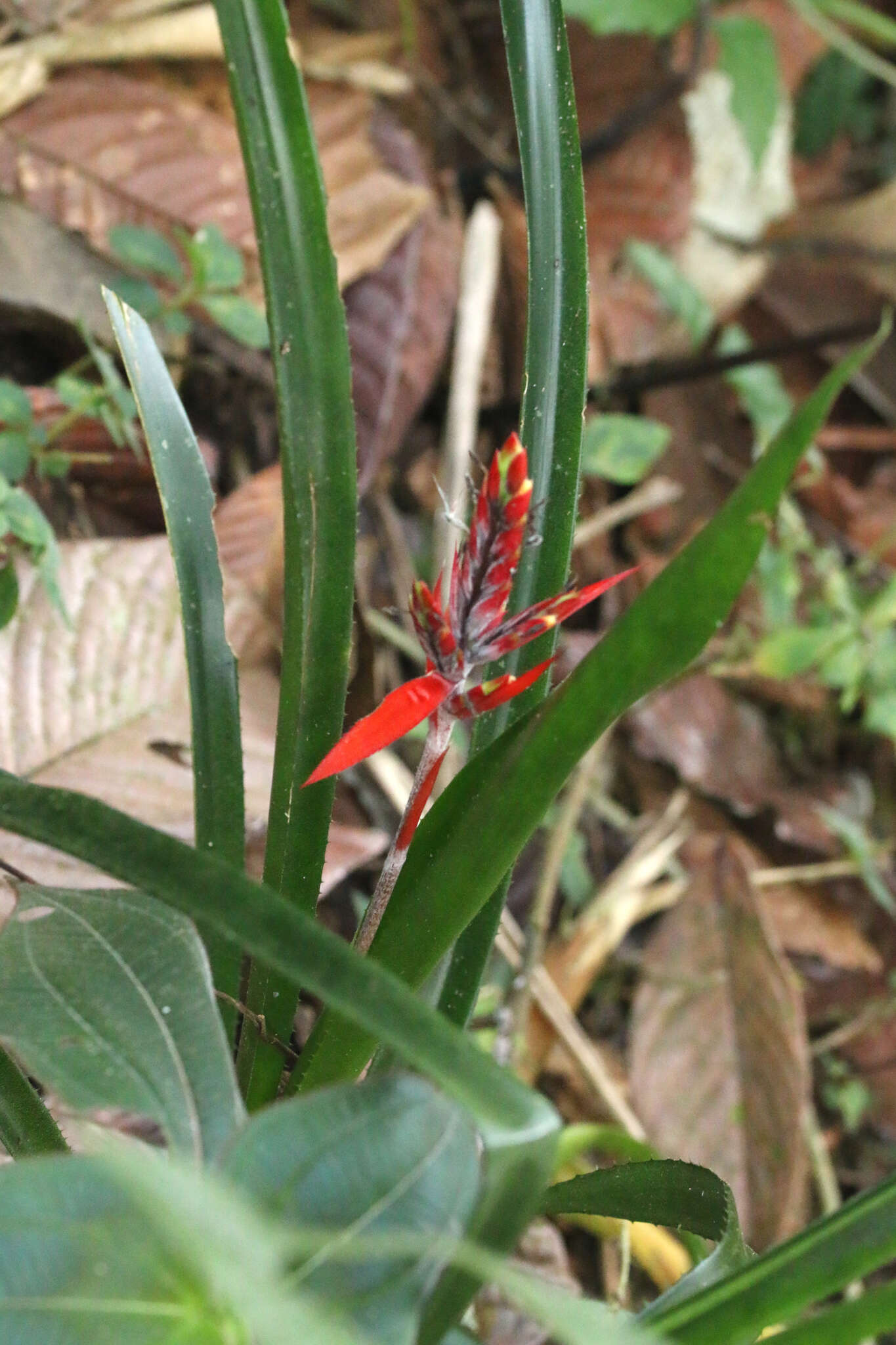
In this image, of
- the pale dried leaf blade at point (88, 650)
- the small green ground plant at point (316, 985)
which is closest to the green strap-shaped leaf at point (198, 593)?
the small green ground plant at point (316, 985)

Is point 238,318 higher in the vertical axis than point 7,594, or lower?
higher

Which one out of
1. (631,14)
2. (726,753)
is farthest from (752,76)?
(726,753)

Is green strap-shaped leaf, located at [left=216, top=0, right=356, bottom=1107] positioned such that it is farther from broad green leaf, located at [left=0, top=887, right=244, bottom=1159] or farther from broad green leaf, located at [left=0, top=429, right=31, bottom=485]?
broad green leaf, located at [left=0, top=429, right=31, bottom=485]

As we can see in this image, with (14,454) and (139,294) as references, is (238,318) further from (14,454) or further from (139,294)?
(14,454)

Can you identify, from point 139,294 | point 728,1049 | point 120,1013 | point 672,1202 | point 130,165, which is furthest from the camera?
point 728,1049

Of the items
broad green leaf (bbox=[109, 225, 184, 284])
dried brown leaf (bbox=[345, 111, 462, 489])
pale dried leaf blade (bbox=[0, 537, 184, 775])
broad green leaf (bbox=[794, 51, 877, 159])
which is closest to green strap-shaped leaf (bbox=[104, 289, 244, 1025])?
pale dried leaf blade (bbox=[0, 537, 184, 775])
